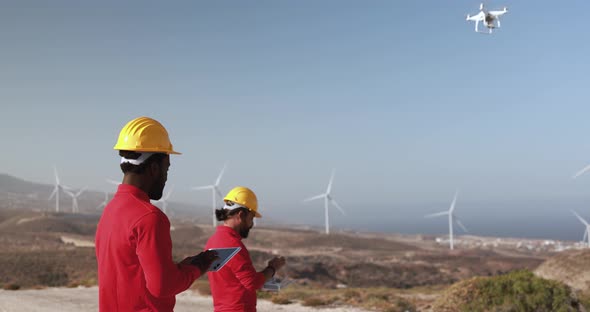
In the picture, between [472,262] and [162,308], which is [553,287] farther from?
[472,262]

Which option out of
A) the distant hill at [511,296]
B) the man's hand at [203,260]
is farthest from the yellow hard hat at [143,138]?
the distant hill at [511,296]

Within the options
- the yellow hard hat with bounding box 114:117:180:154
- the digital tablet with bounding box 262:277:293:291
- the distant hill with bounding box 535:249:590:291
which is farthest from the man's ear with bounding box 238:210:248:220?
the distant hill with bounding box 535:249:590:291

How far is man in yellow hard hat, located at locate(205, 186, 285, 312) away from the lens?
4898 millimetres

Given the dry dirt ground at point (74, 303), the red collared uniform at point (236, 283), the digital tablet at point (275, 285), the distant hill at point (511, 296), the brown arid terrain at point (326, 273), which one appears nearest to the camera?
the digital tablet at point (275, 285)

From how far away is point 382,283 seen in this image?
152 ft

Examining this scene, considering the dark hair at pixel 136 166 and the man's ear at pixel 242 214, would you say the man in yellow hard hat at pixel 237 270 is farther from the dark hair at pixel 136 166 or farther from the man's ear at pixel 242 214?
the dark hair at pixel 136 166

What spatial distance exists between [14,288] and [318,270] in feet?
92.3

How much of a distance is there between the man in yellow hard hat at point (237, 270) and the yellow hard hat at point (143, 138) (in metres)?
1.75

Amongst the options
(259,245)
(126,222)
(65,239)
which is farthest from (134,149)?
(259,245)

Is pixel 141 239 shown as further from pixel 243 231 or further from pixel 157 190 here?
pixel 243 231

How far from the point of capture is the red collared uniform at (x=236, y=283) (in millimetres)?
4891

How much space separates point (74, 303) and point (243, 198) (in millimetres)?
14717

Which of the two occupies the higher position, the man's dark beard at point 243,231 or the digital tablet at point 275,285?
the man's dark beard at point 243,231

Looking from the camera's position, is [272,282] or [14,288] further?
[14,288]
